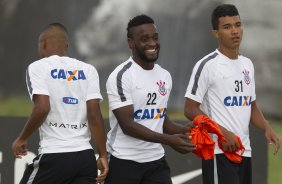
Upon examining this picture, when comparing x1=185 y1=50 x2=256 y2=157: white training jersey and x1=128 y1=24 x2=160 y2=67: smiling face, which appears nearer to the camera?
x1=128 y1=24 x2=160 y2=67: smiling face

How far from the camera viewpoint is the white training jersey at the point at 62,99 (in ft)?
18.0

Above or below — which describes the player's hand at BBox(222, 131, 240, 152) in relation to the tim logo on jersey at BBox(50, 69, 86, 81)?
below

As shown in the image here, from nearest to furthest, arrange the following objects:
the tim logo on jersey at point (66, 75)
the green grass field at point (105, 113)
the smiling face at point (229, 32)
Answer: the tim logo on jersey at point (66, 75) → the smiling face at point (229, 32) → the green grass field at point (105, 113)

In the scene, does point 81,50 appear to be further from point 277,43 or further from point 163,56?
point 277,43

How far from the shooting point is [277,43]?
352 inches

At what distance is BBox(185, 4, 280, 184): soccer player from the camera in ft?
19.6

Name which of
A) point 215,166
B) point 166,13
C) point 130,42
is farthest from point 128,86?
point 166,13

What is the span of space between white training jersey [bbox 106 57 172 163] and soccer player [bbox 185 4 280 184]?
26 cm

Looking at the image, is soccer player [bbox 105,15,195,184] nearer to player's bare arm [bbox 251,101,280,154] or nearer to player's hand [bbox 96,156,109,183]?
player's hand [bbox 96,156,109,183]

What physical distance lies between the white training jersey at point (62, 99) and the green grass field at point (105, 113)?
2.98m

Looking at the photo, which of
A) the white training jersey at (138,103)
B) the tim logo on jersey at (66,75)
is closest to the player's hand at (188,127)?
the white training jersey at (138,103)

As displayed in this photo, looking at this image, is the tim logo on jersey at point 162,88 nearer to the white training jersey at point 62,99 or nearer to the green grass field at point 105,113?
the white training jersey at point 62,99

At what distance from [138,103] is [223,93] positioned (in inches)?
25.7

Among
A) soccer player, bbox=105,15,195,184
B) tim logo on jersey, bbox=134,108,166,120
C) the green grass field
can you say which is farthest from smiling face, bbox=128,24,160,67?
the green grass field
